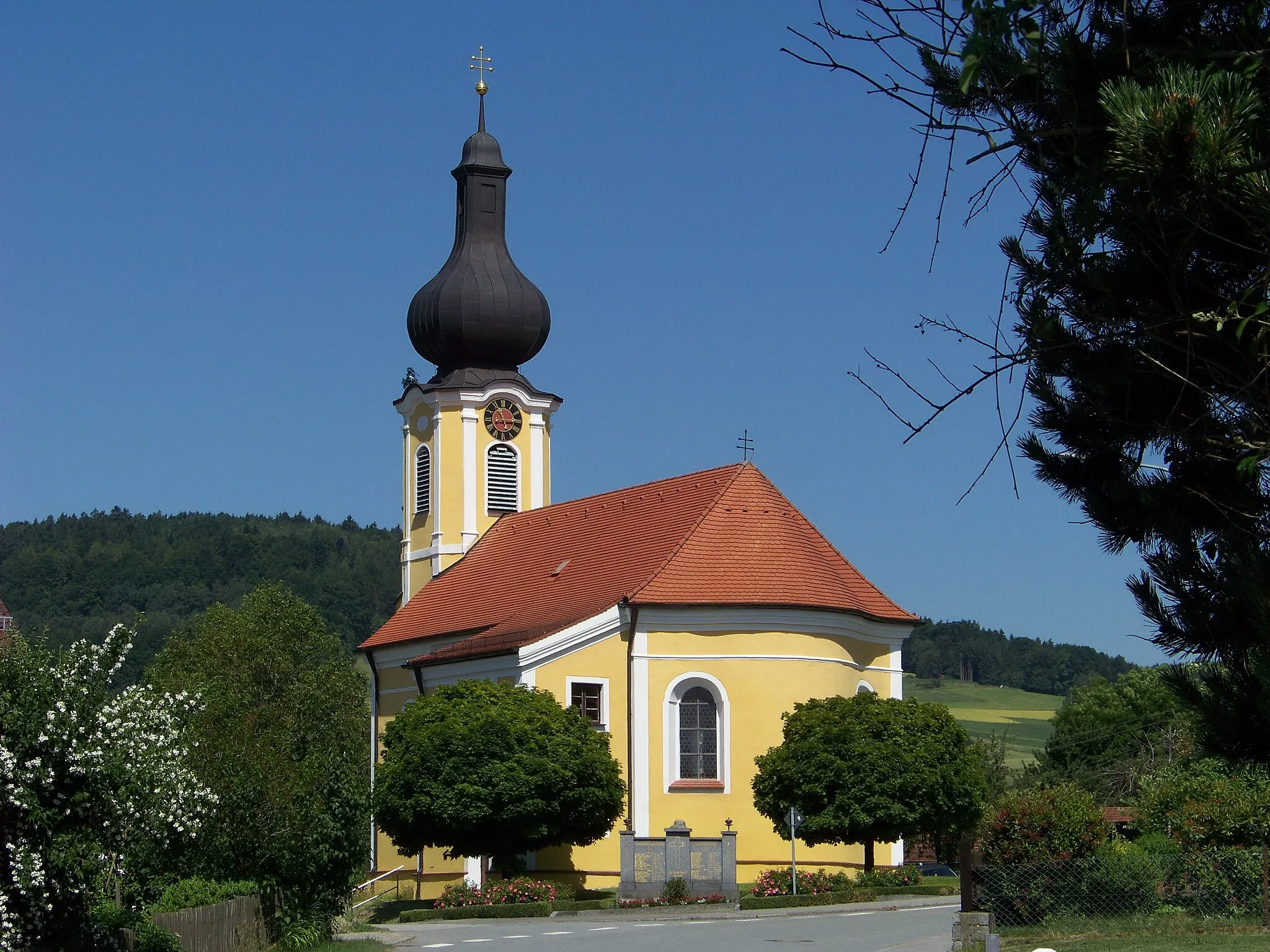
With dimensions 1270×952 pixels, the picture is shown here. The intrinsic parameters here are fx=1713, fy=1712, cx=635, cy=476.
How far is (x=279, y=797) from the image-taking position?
80.4ft

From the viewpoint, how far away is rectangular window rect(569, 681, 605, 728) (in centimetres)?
3744

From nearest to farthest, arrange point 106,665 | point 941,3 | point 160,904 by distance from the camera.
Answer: point 941,3 → point 106,665 → point 160,904

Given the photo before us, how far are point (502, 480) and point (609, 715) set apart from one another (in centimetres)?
1299

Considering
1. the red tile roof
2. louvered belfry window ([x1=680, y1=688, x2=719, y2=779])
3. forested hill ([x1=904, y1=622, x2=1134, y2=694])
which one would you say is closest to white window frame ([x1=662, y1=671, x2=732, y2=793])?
louvered belfry window ([x1=680, y1=688, x2=719, y2=779])

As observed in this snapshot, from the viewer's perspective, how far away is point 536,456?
49.1 m

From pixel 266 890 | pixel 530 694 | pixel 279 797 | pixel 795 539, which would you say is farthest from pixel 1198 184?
pixel 795 539

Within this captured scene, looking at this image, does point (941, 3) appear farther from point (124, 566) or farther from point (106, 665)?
point (124, 566)

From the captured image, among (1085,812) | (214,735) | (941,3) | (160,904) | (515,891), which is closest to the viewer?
Result: (941,3)

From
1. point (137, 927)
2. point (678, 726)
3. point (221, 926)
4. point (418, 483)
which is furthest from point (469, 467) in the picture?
point (137, 927)

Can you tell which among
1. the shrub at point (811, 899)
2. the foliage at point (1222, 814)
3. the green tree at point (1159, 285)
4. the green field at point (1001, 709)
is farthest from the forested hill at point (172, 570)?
the green tree at point (1159, 285)

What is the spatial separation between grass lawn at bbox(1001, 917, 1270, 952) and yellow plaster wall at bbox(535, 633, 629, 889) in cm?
1751

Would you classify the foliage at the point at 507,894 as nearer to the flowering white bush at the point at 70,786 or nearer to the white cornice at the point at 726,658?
the white cornice at the point at 726,658

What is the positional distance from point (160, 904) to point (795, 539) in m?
22.1

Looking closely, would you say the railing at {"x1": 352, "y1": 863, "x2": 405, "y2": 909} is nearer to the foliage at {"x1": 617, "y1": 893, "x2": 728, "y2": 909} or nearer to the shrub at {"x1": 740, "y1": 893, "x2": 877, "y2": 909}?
the foliage at {"x1": 617, "y1": 893, "x2": 728, "y2": 909}
